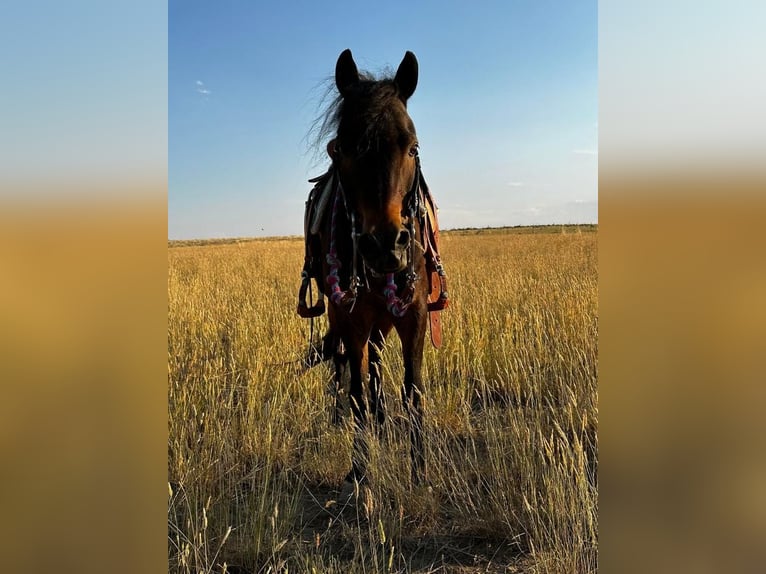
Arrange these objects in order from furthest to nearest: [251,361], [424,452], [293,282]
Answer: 1. [293,282]
2. [251,361]
3. [424,452]

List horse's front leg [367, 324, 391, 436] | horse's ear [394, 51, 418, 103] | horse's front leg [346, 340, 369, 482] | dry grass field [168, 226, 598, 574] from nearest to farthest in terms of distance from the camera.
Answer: dry grass field [168, 226, 598, 574], horse's ear [394, 51, 418, 103], horse's front leg [346, 340, 369, 482], horse's front leg [367, 324, 391, 436]

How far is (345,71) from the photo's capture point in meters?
2.54

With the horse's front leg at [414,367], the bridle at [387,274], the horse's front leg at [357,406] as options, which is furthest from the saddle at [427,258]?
the horse's front leg at [357,406]

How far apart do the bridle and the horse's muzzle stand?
225 mm

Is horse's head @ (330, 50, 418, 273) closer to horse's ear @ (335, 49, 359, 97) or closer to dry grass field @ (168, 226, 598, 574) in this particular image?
horse's ear @ (335, 49, 359, 97)

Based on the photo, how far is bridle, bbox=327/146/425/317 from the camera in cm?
233

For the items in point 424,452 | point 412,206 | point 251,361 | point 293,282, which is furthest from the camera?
point 293,282

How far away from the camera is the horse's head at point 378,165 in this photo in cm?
197

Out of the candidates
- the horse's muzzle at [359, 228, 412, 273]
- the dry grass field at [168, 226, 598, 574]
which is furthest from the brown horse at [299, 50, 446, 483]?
the dry grass field at [168, 226, 598, 574]
